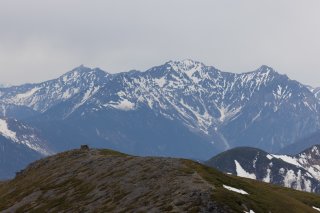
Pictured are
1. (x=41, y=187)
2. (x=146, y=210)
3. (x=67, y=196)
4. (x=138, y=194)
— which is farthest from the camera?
(x=41, y=187)

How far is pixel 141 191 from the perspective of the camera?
328 feet

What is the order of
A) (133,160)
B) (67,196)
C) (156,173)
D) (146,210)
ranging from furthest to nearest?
(133,160)
(67,196)
(156,173)
(146,210)

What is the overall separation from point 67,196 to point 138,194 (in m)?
23.3

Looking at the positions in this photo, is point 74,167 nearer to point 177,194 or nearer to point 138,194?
point 138,194

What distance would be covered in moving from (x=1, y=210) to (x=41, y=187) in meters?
10.5

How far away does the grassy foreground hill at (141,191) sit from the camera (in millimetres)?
86062

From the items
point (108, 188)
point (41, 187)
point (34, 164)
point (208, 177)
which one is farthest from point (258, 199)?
point (34, 164)

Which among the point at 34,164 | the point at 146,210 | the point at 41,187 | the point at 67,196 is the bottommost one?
the point at 146,210

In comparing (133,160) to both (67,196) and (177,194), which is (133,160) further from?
(177,194)

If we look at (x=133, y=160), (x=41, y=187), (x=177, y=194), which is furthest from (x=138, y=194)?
(x=41, y=187)

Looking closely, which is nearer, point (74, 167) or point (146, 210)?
point (146, 210)

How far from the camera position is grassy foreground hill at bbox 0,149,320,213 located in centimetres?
8606

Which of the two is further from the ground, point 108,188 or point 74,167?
point 74,167

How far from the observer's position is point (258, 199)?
99.4 meters
